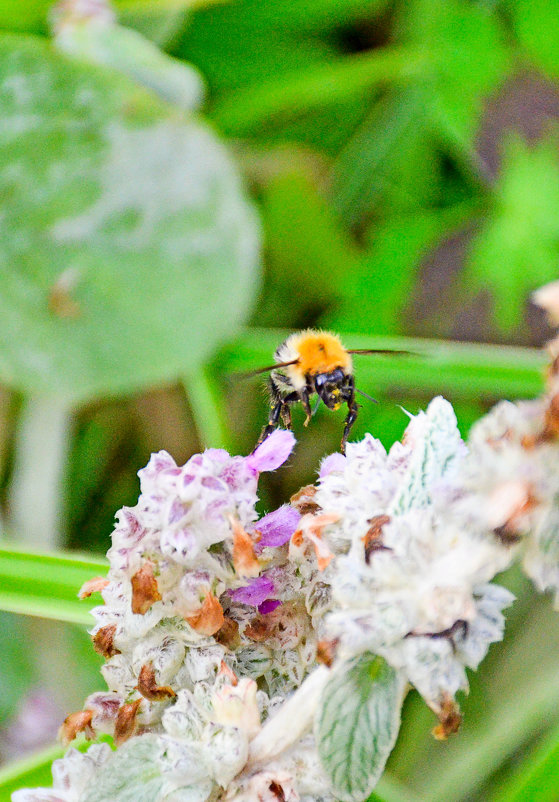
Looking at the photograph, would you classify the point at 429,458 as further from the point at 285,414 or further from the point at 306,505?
the point at 285,414

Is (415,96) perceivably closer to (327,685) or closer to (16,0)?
(16,0)

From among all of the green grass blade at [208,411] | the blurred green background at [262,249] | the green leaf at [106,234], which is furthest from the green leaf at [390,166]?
the green grass blade at [208,411]

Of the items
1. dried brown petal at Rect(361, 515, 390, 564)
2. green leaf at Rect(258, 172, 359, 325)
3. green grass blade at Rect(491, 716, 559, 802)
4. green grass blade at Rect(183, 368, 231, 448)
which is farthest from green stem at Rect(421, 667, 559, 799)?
dried brown petal at Rect(361, 515, 390, 564)

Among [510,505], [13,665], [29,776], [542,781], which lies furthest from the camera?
[13,665]

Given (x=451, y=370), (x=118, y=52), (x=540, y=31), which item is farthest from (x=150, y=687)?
(x=540, y=31)

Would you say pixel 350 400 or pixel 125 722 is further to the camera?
pixel 350 400

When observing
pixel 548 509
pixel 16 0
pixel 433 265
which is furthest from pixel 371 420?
pixel 548 509

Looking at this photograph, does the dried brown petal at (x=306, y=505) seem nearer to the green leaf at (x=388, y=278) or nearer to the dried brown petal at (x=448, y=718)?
the dried brown petal at (x=448, y=718)

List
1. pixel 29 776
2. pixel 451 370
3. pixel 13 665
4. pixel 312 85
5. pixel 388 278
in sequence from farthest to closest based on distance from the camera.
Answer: pixel 312 85, pixel 388 278, pixel 13 665, pixel 451 370, pixel 29 776
